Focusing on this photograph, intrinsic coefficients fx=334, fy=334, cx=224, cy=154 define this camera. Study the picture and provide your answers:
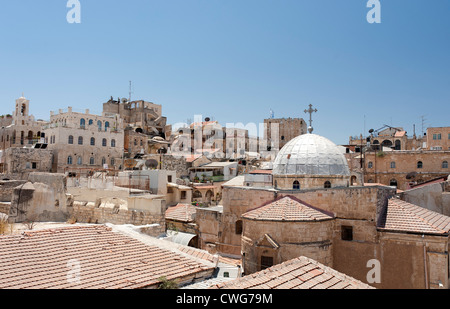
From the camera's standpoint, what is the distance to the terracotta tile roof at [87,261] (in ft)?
24.4

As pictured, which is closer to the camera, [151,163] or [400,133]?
[151,163]

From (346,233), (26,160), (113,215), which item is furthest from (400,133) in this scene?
(26,160)

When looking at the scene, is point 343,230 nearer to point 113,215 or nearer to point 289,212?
point 289,212

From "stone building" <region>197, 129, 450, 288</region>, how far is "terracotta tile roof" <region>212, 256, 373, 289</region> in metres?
5.25

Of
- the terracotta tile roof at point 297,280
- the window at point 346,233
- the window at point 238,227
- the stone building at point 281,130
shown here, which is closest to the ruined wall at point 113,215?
the window at point 238,227

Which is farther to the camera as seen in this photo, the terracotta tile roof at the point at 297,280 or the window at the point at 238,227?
the window at the point at 238,227

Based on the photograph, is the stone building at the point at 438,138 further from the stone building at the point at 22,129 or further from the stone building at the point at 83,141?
the stone building at the point at 22,129

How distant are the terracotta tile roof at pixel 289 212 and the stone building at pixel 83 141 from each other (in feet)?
83.8

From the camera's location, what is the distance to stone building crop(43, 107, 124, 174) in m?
36.0

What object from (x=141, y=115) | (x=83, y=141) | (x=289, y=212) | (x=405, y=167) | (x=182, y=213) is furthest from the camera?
(x=141, y=115)

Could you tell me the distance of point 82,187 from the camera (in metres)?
22.6

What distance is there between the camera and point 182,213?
74.0 ft

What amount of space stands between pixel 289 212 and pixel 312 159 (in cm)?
374
